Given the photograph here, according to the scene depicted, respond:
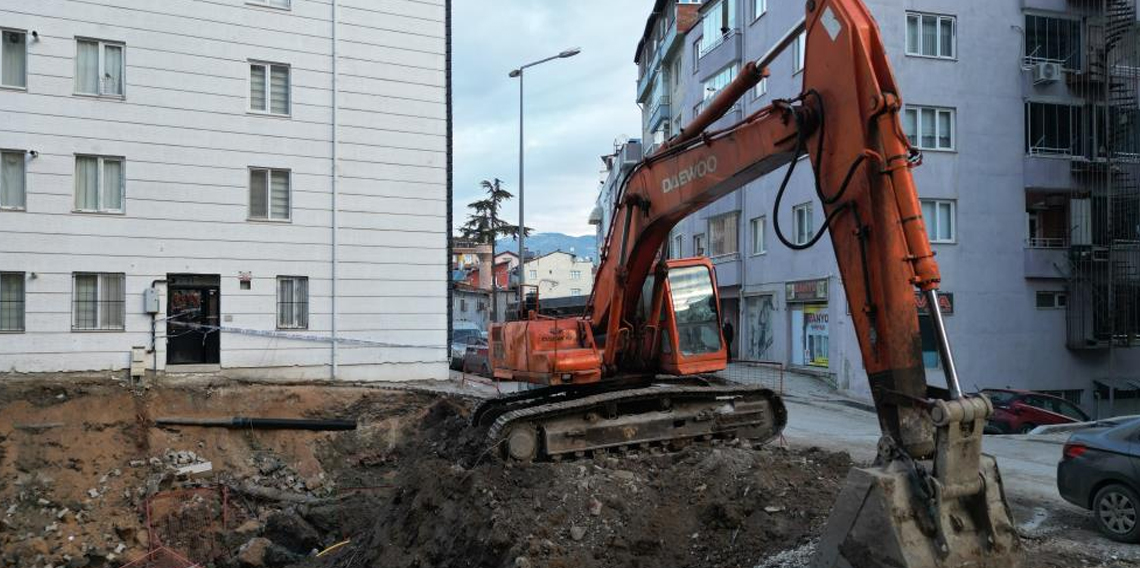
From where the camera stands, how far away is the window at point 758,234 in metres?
29.2

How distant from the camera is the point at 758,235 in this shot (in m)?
29.7

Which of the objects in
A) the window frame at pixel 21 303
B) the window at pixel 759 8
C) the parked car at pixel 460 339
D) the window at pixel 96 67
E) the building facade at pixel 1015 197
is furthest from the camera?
the window at pixel 759 8

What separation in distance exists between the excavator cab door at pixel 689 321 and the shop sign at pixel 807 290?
15.9m

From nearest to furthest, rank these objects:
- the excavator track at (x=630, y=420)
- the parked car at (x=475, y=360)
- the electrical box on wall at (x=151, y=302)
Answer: the excavator track at (x=630, y=420)
the electrical box on wall at (x=151, y=302)
the parked car at (x=475, y=360)

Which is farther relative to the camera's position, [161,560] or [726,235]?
[726,235]

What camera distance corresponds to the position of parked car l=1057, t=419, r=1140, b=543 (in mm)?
7566

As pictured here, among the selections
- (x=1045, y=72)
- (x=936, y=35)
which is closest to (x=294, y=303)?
(x=936, y=35)

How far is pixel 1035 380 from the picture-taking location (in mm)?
25641

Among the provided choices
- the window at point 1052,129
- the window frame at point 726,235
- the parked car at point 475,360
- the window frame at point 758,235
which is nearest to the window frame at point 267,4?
the parked car at point 475,360

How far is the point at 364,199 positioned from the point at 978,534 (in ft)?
A: 59.6

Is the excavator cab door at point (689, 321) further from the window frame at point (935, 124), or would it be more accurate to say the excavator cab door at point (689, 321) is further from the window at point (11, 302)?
the window frame at point (935, 124)


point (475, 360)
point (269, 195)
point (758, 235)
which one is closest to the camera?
point (269, 195)

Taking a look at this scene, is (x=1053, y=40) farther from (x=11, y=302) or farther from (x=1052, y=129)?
(x=11, y=302)

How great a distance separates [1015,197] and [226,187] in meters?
23.7
